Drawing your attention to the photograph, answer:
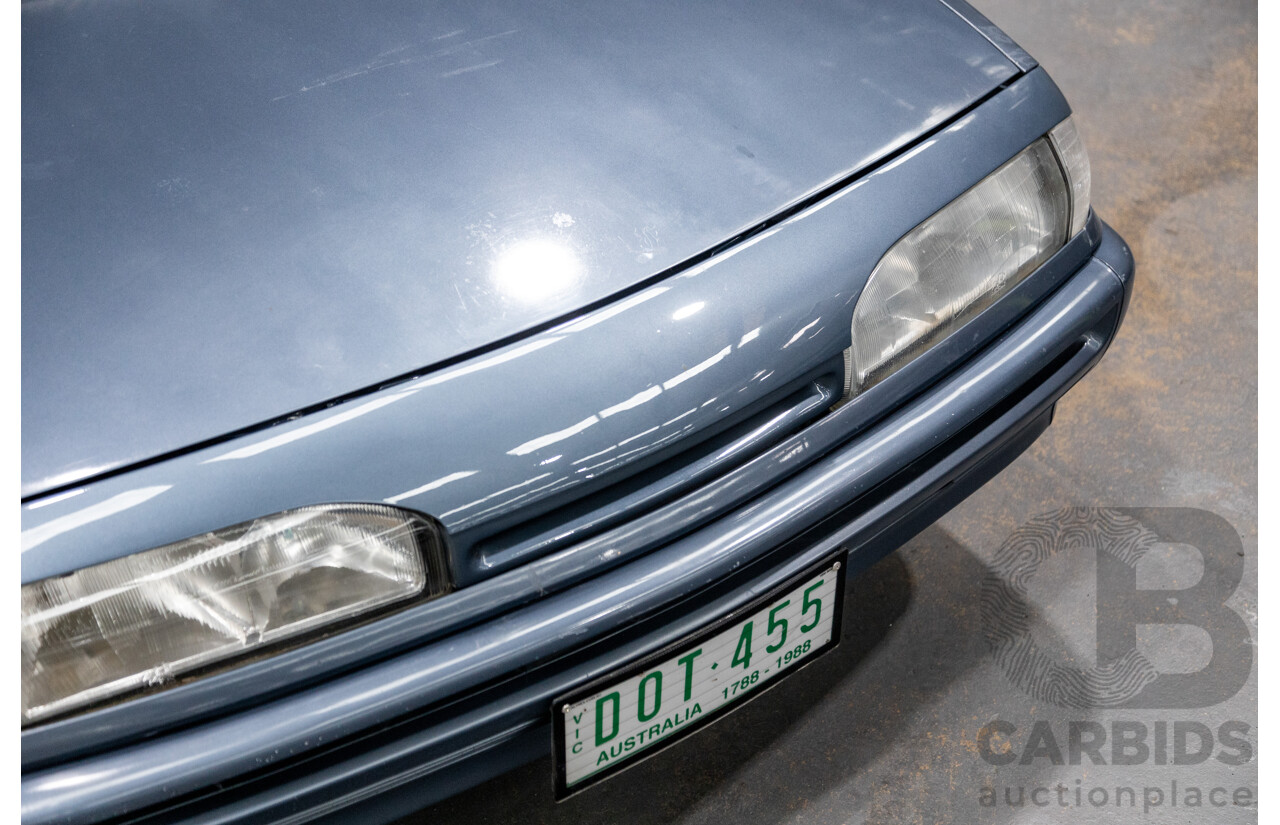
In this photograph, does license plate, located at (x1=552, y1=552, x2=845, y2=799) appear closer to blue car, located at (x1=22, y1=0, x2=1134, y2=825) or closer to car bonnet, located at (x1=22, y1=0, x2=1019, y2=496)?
blue car, located at (x1=22, y1=0, x2=1134, y2=825)

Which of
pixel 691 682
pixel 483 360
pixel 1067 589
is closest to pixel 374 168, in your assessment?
pixel 483 360

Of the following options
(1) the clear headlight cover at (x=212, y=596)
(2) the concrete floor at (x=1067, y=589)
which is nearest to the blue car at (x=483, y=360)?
(1) the clear headlight cover at (x=212, y=596)

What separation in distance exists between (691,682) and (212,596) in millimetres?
576

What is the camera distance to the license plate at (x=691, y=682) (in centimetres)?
126

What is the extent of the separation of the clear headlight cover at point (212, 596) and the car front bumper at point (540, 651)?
0.07 metres

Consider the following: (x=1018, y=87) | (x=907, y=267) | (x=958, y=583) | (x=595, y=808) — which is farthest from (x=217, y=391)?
(x=958, y=583)

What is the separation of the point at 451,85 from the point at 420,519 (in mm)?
612

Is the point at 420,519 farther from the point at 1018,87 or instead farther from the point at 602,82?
the point at 1018,87

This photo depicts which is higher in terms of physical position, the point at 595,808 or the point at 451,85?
the point at 451,85

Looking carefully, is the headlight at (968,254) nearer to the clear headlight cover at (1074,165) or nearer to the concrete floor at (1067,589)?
the clear headlight cover at (1074,165)

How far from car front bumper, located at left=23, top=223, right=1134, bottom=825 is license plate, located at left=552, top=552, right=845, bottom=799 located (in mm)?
22

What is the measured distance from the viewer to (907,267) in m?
1.36
